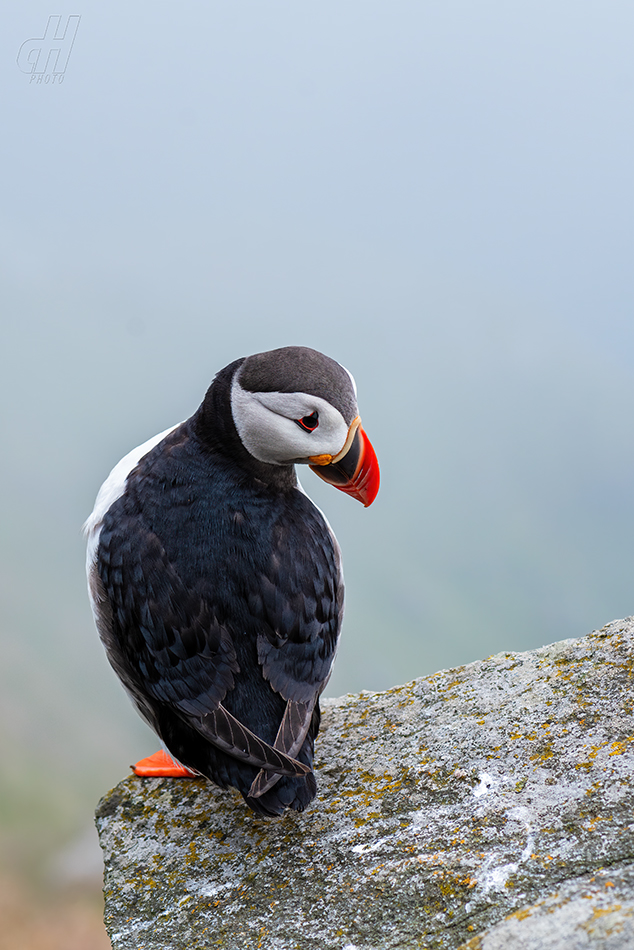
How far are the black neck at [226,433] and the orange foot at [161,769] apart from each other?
133 centimetres

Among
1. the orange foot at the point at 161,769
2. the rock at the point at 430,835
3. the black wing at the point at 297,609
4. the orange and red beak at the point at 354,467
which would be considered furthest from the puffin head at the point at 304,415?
the orange foot at the point at 161,769

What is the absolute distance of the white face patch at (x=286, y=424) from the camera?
9.25ft

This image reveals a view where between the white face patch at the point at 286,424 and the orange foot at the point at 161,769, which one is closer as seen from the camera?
the white face patch at the point at 286,424

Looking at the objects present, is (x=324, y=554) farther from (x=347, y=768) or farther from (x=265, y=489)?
(x=347, y=768)

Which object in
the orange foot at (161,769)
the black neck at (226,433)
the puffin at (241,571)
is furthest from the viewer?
the orange foot at (161,769)

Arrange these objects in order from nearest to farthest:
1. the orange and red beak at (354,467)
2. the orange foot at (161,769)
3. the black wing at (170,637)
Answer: the black wing at (170,637) → the orange and red beak at (354,467) → the orange foot at (161,769)

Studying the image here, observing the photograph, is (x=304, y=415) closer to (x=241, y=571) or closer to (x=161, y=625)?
(x=241, y=571)

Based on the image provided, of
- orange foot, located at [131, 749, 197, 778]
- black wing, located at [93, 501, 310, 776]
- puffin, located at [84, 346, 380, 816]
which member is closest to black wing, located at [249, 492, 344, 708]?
puffin, located at [84, 346, 380, 816]

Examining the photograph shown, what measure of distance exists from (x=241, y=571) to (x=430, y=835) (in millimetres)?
1084

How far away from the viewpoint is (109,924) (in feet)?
8.96

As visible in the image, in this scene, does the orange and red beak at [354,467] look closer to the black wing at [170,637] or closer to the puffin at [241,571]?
the puffin at [241,571]

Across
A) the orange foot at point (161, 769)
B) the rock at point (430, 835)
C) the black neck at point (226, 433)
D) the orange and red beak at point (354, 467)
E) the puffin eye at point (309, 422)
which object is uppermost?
the black neck at point (226, 433)

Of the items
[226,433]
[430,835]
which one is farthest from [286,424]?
[430,835]

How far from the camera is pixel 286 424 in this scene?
286 centimetres
